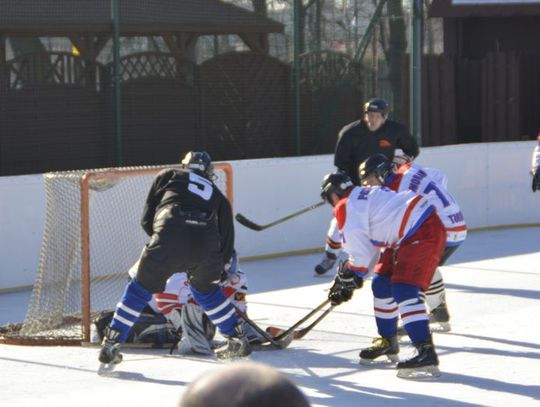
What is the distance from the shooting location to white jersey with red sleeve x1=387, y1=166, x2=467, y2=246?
6527 millimetres

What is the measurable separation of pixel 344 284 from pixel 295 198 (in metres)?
5.06

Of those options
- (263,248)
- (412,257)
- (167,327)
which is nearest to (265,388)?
(412,257)

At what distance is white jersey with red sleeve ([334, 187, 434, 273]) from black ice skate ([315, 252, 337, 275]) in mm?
3553

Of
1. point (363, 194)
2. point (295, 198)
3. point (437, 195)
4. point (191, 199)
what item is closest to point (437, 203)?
point (437, 195)

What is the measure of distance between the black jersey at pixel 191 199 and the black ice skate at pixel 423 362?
104 centimetres

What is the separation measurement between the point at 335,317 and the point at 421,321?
79.0 inches

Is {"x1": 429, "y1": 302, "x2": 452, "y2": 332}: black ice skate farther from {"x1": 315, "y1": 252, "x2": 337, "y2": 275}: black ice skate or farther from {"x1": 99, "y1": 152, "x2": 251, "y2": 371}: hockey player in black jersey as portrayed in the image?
{"x1": 315, "y1": 252, "x2": 337, "y2": 275}: black ice skate

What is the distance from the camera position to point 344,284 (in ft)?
18.8

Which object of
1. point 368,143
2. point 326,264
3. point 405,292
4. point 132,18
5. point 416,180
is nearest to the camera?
point 405,292

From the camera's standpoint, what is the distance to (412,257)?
219 inches

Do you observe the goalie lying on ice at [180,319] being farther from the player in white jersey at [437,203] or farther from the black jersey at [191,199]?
the player in white jersey at [437,203]

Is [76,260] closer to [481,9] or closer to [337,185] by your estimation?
[337,185]

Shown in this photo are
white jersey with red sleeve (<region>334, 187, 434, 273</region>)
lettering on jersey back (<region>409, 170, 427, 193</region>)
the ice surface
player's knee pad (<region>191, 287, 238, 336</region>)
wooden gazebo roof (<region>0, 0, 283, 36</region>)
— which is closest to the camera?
the ice surface

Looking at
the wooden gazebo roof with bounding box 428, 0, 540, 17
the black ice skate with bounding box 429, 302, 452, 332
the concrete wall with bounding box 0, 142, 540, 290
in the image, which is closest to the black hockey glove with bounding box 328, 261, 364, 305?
the black ice skate with bounding box 429, 302, 452, 332
